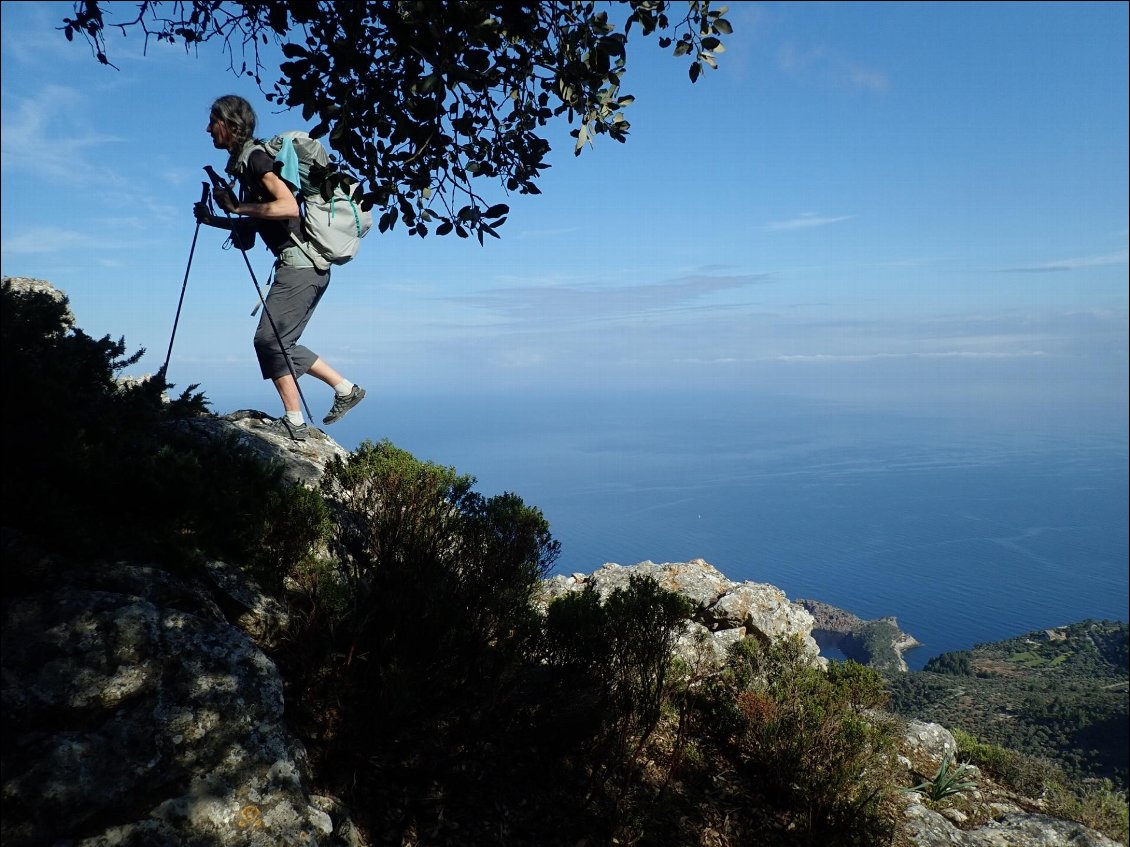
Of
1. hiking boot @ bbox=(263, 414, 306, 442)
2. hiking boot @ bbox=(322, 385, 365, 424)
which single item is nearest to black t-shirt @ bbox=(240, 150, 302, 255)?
hiking boot @ bbox=(322, 385, 365, 424)

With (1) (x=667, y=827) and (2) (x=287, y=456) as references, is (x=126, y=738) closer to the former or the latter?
(1) (x=667, y=827)

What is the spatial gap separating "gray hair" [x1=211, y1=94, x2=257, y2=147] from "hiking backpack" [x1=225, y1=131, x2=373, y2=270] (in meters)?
0.11

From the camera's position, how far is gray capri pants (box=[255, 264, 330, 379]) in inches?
234

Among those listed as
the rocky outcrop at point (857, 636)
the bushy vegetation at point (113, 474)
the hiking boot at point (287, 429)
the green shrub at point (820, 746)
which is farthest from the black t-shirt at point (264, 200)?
the rocky outcrop at point (857, 636)

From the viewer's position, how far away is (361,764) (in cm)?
392

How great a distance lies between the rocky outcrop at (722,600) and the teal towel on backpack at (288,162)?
582 centimetres

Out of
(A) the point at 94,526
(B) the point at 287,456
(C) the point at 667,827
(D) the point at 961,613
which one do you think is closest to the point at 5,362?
(A) the point at 94,526

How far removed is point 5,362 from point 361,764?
9.85ft

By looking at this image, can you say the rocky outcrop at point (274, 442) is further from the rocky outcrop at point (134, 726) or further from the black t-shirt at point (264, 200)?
the rocky outcrop at point (134, 726)

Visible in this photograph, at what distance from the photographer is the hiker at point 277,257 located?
5.30 metres

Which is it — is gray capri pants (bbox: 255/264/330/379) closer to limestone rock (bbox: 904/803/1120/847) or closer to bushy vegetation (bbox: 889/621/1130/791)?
limestone rock (bbox: 904/803/1120/847)

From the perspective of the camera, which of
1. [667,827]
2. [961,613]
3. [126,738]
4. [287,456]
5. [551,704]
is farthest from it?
[961,613]

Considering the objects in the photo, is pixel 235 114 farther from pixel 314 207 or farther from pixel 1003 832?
pixel 1003 832

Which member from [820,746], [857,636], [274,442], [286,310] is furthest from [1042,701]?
[286,310]
